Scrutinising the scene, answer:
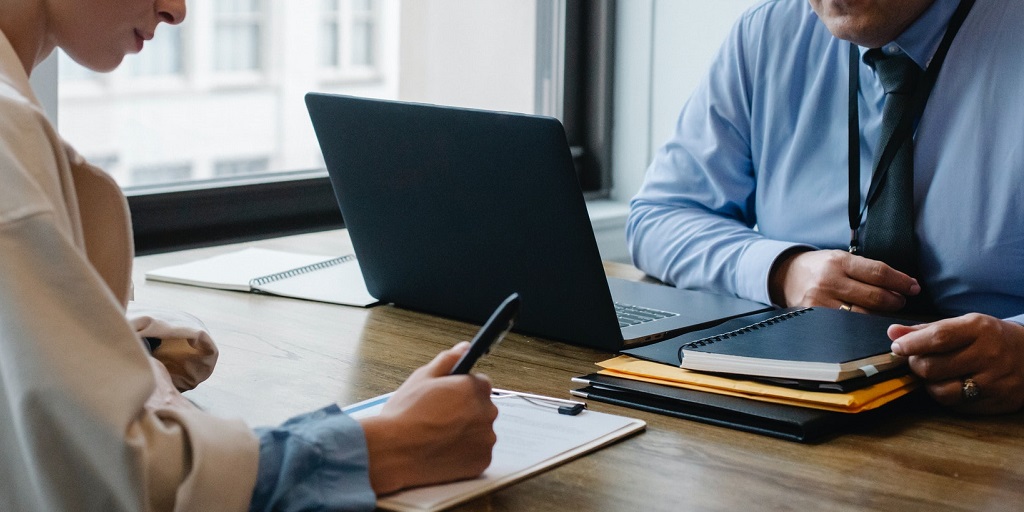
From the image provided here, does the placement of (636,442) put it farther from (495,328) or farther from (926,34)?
(926,34)

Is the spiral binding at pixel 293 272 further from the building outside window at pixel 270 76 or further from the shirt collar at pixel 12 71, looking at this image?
the shirt collar at pixel 12 71

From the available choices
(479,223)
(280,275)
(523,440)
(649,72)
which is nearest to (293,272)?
(280,275)

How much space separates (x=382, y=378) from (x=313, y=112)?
0.44 m

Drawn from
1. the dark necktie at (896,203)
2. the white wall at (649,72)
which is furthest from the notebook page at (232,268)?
the white wall at (649,72)

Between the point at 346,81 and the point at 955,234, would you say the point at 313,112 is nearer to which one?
the point at 955,234

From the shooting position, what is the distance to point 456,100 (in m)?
3.02

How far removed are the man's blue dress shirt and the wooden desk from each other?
500 mm

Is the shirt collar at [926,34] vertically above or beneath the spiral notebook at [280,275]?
above

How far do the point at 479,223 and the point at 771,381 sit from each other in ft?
1.38

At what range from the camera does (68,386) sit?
75cm

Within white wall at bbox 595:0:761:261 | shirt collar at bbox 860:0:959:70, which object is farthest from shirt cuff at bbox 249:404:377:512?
white wall at bbox 595:0:761:261

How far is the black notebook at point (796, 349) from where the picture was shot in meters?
1.11

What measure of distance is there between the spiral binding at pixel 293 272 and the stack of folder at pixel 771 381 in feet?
2.14

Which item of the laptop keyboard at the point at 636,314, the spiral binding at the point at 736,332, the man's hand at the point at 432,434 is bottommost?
the laptop keyboard at the point at 636,314
